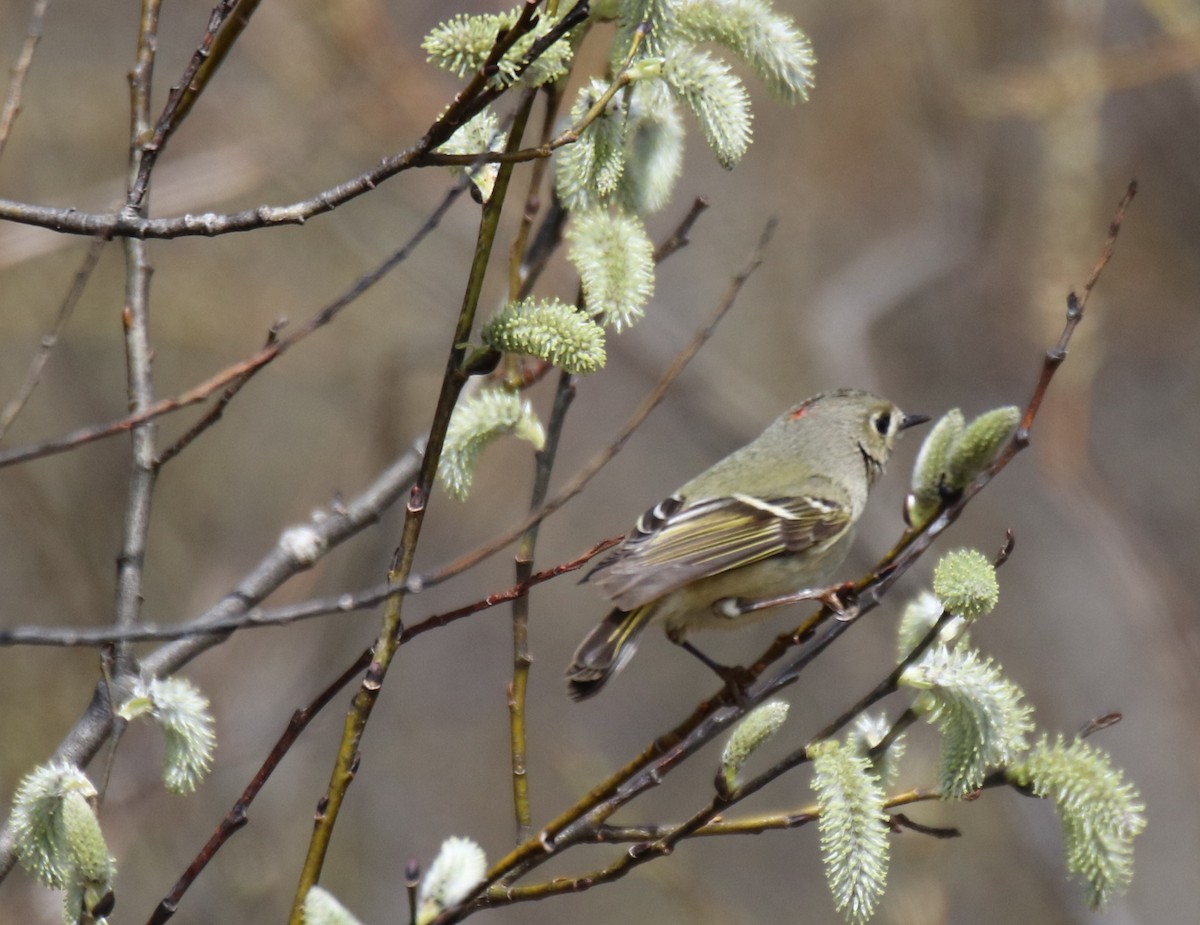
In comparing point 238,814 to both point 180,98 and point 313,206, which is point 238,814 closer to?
point 313,206

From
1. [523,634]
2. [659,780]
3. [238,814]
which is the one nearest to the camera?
[238,814]

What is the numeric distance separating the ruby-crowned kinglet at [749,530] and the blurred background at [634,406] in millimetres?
855

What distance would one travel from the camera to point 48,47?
5711 millimetres

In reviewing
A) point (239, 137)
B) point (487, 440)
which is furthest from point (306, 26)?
point (487, 440)

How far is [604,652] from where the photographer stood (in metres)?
2.38

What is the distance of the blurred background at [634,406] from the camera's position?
4.11 meters

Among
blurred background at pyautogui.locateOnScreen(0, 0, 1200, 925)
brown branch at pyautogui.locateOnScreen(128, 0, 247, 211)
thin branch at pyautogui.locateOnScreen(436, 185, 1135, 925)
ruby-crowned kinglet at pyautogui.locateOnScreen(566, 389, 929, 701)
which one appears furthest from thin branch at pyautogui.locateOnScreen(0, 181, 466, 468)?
blurred background at pyautogui.locateOnScreen(0, 0, 1200, 925)

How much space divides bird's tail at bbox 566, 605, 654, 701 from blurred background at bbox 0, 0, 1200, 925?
114cm

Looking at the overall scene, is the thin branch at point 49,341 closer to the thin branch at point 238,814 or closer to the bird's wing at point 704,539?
the thin branch at point 238,814

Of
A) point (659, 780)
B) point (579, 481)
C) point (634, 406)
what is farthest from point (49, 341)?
point (634, 406)

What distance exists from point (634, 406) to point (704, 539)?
408 centimetres

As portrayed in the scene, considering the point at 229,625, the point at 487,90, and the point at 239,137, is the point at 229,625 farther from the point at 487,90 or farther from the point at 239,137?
the point at 239,137

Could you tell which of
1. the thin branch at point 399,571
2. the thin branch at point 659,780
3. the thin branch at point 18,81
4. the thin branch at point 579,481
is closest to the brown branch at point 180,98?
the thin branch at point 18,81

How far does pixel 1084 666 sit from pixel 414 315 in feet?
11.6
